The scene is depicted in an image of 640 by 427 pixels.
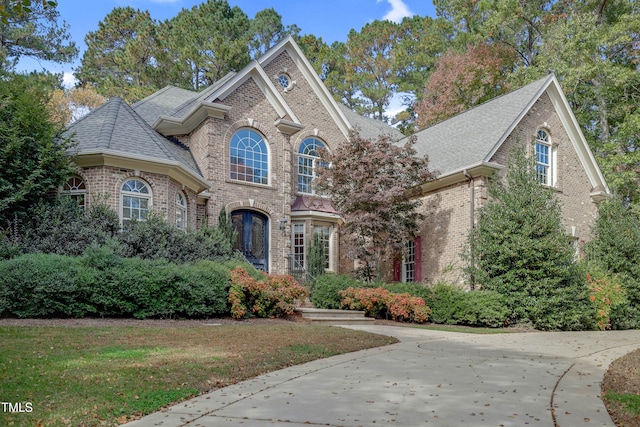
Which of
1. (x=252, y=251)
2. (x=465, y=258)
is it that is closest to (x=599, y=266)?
(x=465, y=258)

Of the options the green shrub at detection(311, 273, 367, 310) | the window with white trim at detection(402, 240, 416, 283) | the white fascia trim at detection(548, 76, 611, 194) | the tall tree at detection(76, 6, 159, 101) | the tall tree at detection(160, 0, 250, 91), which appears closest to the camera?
the green shrub at detection(311, 273, 367, 310)

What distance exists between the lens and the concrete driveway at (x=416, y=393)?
15.1 feet

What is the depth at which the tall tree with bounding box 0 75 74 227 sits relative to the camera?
1278 centimetres

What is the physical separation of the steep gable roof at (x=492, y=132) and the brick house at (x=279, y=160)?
52mm

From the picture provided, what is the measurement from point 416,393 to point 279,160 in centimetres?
1405

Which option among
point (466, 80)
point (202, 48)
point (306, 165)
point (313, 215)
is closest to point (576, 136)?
point (306, 165)

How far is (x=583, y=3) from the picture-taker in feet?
93.5

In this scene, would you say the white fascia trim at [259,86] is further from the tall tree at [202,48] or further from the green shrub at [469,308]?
the tall tree at [202,48]

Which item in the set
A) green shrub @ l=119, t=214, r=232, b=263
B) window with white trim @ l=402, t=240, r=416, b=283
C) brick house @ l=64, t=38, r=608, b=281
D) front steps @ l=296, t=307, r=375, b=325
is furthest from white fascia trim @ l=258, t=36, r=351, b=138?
front steps @ l=296, t=307, r=375, b=325

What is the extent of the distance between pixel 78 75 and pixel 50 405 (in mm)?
36920

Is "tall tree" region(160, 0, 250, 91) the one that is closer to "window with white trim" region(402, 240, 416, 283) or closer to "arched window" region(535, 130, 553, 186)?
"window with white trim" region(402, 240, 416, 283)

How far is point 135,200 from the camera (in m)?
14.8

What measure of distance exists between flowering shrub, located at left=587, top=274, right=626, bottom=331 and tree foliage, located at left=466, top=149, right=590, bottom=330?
0.55 meters

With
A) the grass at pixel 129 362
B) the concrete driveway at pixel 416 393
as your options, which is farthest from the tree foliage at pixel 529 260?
the grass at pixel 129 362
